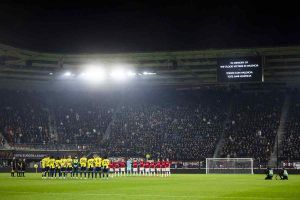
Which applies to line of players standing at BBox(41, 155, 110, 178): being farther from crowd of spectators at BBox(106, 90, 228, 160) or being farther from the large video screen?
crowd of spectators at BBox(106, 90, 228, 160)

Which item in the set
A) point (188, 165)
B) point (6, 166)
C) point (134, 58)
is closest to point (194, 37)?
point (134, 58)

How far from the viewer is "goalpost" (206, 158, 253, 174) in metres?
50.1

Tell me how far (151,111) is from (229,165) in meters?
14.9

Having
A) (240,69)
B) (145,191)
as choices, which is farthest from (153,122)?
(145,191)

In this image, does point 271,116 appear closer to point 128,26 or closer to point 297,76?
point 297,76

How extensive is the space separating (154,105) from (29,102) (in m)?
14.6

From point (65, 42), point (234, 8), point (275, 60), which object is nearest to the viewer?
point (234, 8)

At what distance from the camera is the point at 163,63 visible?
55.7 metres

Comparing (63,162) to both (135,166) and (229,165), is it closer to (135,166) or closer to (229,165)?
(135,166)

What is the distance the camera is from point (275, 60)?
5178 centimetres

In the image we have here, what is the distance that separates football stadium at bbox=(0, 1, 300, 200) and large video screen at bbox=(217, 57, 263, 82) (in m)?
3.44

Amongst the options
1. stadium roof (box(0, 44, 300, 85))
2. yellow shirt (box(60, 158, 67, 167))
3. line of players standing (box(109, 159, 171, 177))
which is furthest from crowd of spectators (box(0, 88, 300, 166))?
yellow shirt (box(60, 158, 67, 167))

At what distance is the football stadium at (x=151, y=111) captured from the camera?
167 feet

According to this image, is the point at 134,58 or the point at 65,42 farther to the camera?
the point at 134,58
